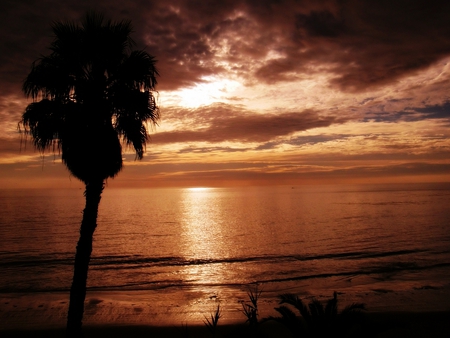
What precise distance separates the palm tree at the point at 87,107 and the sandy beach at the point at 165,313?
21.6 ft

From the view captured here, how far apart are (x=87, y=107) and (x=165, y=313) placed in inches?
525

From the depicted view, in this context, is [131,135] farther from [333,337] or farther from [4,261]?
[4,261]

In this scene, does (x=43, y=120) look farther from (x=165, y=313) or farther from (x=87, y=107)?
(x=165, y=313)

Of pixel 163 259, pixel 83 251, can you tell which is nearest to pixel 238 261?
pixel 163 259

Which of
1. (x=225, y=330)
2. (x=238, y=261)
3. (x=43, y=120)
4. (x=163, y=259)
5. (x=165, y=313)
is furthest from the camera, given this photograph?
(x=163, y=259)

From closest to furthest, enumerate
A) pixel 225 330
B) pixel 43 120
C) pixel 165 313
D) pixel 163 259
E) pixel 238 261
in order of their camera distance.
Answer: pixel 43 120 → pixel 225 330 → pixel 165 313 → pixel 238 261 → pixel 163 259

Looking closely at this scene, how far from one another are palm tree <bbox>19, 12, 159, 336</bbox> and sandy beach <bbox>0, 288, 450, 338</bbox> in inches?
259

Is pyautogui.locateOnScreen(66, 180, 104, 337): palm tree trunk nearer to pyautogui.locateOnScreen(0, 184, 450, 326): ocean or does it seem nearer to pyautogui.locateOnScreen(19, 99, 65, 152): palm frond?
pyautogui.locateOnScreen(19, 99, 65, 152): palm frond

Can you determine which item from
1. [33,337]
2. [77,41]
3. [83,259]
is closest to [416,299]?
[83,259]

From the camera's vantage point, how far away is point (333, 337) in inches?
298

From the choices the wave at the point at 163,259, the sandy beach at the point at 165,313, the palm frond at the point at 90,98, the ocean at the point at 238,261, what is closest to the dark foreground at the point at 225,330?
the sandy beach at the point at 165,313

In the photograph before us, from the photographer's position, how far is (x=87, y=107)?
30.0ft

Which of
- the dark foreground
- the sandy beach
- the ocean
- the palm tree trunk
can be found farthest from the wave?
the palm tree trunk

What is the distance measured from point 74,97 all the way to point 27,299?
58.8 ft
